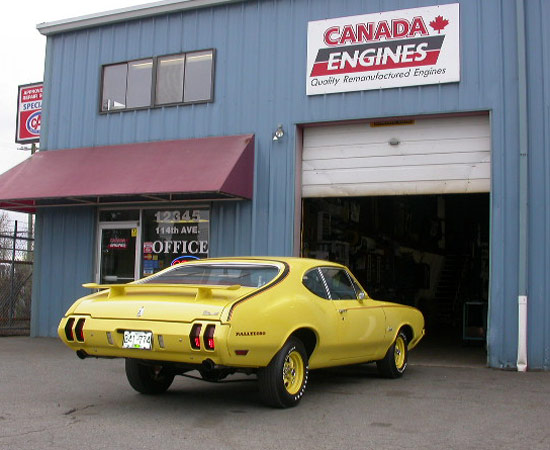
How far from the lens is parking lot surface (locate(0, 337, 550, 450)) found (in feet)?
17.4

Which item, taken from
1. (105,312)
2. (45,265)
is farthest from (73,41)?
(105,312)

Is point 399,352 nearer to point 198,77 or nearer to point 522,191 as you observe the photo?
point 522,191

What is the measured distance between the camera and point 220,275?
723cm

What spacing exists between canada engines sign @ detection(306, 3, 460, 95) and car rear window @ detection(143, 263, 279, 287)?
5.44 metres

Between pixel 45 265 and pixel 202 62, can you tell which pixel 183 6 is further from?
pixel 45 265

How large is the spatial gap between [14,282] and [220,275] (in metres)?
9.95

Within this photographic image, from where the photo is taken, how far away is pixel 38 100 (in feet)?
70.5

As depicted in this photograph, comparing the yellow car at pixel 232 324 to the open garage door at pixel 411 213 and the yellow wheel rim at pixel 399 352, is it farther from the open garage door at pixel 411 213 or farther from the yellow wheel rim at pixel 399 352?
the open garage door at pixel 411 213

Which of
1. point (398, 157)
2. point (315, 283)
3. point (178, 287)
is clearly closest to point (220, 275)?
point (178, 287)

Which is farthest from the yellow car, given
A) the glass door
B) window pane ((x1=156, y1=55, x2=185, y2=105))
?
window pane ((x1=156, y1=55, x2=185, y2=105))

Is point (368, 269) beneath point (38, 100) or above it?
beneath

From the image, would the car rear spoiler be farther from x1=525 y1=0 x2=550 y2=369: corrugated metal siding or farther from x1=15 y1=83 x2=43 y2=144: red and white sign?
x1=15 y1=83 x2=43 y2=144: red and white sign

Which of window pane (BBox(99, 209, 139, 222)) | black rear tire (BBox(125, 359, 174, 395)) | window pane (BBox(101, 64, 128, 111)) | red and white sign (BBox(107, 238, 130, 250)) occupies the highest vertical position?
window pane (BBox(101, 64, 128, 111))

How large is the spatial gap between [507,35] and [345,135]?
3122 mm
